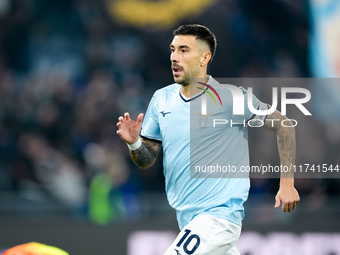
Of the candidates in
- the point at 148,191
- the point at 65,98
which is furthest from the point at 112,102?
the point at 148,191

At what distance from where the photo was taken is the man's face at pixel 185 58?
564 cm

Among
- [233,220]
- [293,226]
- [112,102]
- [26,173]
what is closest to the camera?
[233,220]

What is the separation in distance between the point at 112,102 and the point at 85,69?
43.3 inches

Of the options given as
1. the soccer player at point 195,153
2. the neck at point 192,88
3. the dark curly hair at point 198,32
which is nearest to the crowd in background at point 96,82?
the soccer player at point 195,153

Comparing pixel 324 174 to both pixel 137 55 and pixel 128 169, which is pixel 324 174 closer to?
pixel 128 169

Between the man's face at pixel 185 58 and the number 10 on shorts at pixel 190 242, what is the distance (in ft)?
3.82

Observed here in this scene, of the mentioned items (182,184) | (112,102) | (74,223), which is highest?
(112,102)

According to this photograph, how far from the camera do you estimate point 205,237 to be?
537 cm

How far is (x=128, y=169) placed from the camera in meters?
11.2

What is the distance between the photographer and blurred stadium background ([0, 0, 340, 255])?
897 cm

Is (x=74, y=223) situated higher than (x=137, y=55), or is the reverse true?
(x=137, y=55)

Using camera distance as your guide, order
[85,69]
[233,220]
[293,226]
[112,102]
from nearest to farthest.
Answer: [233,220]
[293,226]
[112,102]
[85,69]

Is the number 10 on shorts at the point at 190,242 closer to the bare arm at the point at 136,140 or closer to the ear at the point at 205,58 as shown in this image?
the bare arm at the point at 136,140

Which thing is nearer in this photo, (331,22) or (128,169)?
(128,169)
